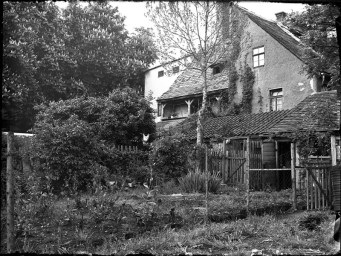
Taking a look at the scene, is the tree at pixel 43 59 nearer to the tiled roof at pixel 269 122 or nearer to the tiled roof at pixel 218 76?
the tiled roof at pixel 218 76

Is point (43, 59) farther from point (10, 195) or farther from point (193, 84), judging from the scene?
point (10, 195)

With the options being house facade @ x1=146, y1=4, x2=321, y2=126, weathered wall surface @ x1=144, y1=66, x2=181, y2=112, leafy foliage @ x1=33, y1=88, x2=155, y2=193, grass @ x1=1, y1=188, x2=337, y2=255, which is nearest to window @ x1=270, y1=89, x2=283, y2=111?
house facade @ x1=146, y1=4, x2=321, y2=126

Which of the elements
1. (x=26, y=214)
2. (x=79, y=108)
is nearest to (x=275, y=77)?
(x=79, y=108)

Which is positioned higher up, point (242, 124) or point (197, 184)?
point (242, 124)

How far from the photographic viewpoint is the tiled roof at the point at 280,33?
65.8 feet

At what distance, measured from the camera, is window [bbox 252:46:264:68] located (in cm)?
2120

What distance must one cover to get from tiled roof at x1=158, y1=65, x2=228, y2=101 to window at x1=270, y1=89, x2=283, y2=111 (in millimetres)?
2937

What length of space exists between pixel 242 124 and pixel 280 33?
6610 millimetres

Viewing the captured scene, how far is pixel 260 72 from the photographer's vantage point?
21.2m

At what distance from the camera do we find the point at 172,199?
9.83m

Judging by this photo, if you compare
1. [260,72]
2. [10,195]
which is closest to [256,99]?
[260,72]

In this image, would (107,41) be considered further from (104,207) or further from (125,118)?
(104,207)

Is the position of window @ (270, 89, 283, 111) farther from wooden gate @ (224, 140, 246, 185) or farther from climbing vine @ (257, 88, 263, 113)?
wooden gate @ (224, 140, 246, 185)

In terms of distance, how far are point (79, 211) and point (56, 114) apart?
1031cm
